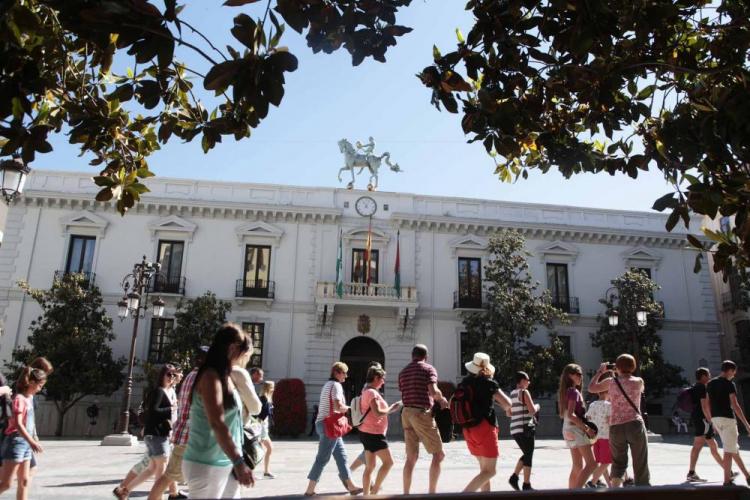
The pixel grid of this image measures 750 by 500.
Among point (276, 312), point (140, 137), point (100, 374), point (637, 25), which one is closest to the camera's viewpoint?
point (637, 25)

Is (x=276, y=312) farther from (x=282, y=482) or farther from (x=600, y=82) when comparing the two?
(x=600, y=82)

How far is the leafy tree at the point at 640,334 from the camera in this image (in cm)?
2280

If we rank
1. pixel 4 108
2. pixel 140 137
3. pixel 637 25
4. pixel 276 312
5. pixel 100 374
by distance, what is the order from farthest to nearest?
pixel 276 312 < pixel 100 374 < pixel 140 137 < pixel 637 25 < pixel 4 108

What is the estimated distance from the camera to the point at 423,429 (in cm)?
671

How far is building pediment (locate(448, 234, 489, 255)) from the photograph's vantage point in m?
25.3

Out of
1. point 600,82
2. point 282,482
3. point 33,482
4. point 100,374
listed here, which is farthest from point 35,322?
point 600,82

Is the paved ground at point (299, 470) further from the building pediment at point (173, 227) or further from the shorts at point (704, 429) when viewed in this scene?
the building pediment at point (173, 227)

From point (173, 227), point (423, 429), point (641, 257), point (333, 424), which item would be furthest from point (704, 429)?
point (173, 227)

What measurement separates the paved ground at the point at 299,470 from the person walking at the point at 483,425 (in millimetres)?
1750

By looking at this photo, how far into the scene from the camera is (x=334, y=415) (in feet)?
23.2

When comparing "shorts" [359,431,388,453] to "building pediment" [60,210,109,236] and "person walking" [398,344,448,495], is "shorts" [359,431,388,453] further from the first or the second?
"building pediment" [60,210,109,236]

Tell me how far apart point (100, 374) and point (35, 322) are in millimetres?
3275

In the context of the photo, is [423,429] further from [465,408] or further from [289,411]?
[289,411]

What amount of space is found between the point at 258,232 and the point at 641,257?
1717cm
